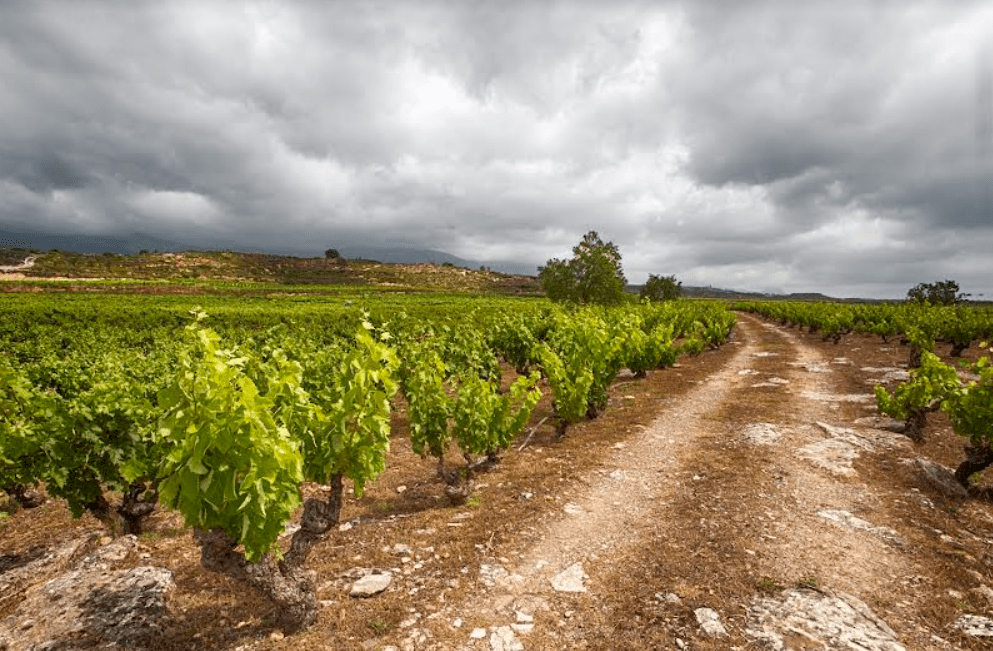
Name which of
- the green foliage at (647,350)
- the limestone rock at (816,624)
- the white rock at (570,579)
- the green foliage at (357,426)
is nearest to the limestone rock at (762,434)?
the green foliage at (647,350)

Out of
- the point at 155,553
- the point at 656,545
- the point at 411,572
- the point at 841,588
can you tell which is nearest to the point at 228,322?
the point at 155,553

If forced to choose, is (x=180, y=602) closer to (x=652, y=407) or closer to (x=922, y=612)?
(x=922, y=612)

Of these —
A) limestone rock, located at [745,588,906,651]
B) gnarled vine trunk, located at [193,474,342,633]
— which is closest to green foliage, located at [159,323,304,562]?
gnarled vine trunk, located at [193,474,342,633]

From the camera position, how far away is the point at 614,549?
→ 793cm

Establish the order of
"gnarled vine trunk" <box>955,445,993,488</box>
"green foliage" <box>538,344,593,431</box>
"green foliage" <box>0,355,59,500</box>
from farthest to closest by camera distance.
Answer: "green foliage" <box>538,344,593,431</box> → "gnarled vine trunk" <box>955,445,993,488</box> → "green foliage" <box>0,355,59,500</box>

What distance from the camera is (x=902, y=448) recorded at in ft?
41.3

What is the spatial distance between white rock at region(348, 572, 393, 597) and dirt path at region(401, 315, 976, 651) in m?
1.16

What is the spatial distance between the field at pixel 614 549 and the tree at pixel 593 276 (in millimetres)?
44822

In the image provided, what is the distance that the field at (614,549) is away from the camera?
5949 mm

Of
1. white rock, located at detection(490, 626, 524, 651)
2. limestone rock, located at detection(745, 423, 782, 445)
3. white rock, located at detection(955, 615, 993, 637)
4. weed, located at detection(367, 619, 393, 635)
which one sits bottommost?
weed, located at detection(367, 619, 393, 635)

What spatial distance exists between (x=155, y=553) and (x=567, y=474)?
27.4ft

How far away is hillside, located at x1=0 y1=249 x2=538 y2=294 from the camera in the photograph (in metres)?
106

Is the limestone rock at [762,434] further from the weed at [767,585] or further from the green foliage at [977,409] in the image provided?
the weed at [767,585]

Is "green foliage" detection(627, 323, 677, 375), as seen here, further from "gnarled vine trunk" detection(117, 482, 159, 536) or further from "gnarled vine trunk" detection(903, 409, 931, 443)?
"gnarled vine trunk" detection(117, 482, 159, 536)
